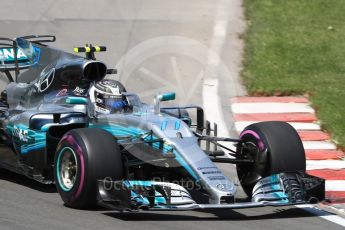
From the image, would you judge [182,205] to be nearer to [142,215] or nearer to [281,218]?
[142,215]

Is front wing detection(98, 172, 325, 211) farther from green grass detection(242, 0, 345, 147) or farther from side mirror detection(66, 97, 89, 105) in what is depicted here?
green grass detection(242, 0, 345, 147)

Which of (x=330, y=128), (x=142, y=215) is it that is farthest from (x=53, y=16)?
(x=142, y=215)

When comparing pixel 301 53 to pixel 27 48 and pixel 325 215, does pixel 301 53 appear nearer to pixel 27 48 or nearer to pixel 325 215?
pixel 27 48

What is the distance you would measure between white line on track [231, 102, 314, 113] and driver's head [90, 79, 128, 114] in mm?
4186

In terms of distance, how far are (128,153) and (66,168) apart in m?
0.68

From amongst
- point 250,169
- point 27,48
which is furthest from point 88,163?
point 27,48

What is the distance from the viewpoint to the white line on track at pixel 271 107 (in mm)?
13222

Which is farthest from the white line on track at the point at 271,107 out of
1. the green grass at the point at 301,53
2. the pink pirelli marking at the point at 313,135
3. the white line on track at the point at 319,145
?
the white line on track at the point at 319,145

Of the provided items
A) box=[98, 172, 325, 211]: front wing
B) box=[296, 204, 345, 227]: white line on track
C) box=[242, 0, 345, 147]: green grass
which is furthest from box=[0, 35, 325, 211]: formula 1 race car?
box=[242, 0, 345, 147]: green grass

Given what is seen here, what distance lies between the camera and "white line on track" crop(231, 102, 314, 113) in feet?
43.4

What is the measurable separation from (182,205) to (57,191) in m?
1.85

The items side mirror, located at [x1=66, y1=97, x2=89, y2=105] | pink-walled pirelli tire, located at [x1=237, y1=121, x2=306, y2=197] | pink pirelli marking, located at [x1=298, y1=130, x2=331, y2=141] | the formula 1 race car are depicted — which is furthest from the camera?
pink pirelli marking, located at [x1=298, y1=130, x2=331, y2=141]

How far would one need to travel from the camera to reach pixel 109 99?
9.40 metres

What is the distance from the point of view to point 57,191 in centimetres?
914
